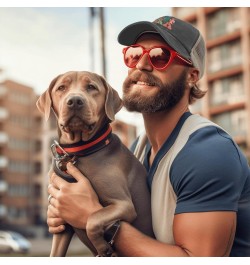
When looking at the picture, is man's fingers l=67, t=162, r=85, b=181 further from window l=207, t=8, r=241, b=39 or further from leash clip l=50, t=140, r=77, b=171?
window l=207, t=8, r=241, b=39

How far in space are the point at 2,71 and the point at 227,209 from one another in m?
40.3

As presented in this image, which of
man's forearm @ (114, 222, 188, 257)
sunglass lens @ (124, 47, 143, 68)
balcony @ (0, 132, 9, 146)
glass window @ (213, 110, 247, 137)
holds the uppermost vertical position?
sunglass lens @ (124, 47, 143, 68)

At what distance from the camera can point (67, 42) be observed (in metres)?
5.36

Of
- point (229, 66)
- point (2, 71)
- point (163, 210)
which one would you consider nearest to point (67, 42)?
point (163, 210)

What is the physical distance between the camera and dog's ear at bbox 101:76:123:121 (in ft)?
9.68

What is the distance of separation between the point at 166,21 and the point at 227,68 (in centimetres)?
3560

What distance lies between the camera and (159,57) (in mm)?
2869

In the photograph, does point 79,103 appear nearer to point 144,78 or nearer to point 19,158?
point 144,78

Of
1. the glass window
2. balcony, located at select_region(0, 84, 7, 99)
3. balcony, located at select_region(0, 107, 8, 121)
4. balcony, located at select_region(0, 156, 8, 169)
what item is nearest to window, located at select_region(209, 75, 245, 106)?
the glass window

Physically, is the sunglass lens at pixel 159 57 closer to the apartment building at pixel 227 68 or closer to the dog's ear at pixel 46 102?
the dog's ear at pixel 46 102

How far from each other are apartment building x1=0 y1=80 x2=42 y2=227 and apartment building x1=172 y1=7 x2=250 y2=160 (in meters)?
26.3

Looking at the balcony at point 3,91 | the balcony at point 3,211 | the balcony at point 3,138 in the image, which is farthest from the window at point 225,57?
the balcony at point 3,211

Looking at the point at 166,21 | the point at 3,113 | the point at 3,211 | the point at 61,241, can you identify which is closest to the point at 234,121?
the point at 3,113
